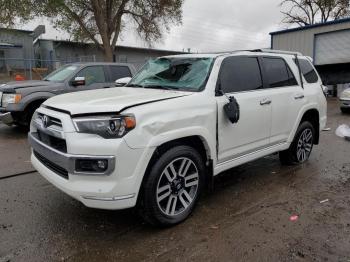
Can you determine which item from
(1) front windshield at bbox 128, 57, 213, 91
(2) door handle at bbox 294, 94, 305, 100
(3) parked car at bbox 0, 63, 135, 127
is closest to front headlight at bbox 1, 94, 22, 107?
(3) parked car at bbox 0, 63, 135, 127

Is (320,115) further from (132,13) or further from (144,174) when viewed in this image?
(132,13)

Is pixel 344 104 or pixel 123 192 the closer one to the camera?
pixel 123 192

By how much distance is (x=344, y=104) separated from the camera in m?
12.3

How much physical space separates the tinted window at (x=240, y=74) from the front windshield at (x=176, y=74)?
0.78 feet

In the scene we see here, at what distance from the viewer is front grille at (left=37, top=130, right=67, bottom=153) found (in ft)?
10.8

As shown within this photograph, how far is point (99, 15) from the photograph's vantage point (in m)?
22.6

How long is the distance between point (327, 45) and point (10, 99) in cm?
1932

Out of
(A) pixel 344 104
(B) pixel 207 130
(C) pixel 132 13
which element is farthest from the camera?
(C) pixel 132 13

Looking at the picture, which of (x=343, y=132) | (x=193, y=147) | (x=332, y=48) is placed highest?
(x=332, y=48)

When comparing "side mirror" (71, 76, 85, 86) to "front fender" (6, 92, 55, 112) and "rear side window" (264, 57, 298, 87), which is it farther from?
"rear side window" (264, 57, 298, 87)

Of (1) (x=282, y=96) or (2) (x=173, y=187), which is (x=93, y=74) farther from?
(2) (x=173, y=187)

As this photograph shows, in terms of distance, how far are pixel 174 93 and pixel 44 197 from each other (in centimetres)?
217

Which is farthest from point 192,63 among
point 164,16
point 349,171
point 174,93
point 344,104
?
point 164,16

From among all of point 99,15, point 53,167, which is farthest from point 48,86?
point 99,15
